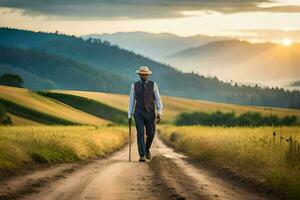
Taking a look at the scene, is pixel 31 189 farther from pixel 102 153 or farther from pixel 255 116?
pixel 255 116

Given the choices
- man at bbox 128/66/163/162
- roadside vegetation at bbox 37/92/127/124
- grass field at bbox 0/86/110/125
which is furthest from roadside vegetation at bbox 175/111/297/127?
man at bbox 128/66/163/162

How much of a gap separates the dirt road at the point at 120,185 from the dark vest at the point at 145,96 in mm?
3916

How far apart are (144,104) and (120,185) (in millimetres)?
8260

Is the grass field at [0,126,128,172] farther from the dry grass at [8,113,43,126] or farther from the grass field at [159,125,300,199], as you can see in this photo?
the dry grass at [8,113,43,126]

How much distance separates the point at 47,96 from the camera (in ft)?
490

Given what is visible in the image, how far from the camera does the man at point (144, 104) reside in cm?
2219

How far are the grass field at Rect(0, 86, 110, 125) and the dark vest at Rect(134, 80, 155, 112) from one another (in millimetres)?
101600

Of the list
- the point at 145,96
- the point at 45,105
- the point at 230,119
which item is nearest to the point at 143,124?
the point at 145,96

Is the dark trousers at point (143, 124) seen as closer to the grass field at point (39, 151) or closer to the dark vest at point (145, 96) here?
the dark vest at point (145, 96)

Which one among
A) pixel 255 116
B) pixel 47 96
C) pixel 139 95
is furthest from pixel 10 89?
pixel 139 95

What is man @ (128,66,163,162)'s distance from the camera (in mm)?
22188

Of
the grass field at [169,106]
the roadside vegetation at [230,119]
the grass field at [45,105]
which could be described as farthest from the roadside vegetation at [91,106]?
the roadside vegetation at [230,119]

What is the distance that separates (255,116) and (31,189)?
8871 centimetres

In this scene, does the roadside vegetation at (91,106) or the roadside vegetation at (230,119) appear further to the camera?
the roadside vegetation at (91,106)
